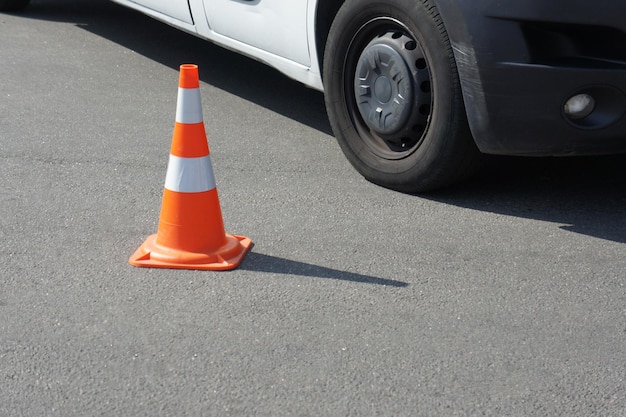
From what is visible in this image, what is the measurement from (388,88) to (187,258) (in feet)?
4.10

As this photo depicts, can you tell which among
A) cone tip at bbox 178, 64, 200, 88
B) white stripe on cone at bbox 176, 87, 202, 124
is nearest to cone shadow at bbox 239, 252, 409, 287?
white stripe on cone at bbox 176, 87, 202, 124

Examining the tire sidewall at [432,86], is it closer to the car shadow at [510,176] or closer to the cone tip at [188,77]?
the car shadow at [510,176]

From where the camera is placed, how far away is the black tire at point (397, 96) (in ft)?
14.2

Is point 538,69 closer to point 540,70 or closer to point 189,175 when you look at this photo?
point 540,70

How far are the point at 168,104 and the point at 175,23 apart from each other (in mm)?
521

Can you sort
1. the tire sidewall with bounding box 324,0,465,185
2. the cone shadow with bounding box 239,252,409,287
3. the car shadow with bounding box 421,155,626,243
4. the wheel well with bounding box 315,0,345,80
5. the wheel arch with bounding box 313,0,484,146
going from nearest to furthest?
the cone shadow with bounding box 239,252,409,287, the wheel arch with bounding box 313,0,484,146, the tire sidewall with bounding box 324,0,465,185, the car shadow with bounding box 421,155,626,243, the wheel well with bounding box 315,0,345,80

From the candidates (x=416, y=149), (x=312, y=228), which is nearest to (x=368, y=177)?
(x=416, y=149)

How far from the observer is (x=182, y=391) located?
3002 millimetres

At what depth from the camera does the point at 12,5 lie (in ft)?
28.0

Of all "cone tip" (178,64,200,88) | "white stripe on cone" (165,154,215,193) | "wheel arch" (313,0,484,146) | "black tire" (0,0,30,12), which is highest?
"wheel arch" (313,0,484,146)

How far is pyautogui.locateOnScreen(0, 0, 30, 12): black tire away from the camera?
8.48 m

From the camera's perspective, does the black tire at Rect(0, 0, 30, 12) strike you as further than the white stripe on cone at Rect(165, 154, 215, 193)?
Yes

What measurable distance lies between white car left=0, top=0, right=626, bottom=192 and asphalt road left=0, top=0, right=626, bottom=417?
225 mm

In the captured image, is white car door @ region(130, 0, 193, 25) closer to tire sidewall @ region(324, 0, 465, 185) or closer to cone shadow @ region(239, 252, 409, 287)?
tire sidewall @ region(324, 0, 465, 185)
